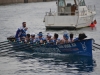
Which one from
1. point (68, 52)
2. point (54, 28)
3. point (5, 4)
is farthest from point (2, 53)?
point (5, 4)

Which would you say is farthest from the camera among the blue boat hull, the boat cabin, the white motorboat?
the boat cabin

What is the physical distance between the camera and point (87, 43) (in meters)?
29.8

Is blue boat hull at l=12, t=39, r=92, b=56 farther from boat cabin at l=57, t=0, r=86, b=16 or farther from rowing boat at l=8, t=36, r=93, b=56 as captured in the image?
boat cabin at l=57, t=0, r=86, b=16

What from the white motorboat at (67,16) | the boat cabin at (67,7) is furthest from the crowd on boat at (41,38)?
the boat cabin at (67,7)

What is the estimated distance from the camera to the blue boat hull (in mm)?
30078

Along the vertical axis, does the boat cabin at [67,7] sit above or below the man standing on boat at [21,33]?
above

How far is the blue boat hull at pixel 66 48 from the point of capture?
30.1m

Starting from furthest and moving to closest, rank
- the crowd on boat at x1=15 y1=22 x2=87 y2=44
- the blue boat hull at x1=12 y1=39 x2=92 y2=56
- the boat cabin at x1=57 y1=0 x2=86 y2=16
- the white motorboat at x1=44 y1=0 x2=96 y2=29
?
the boat cabin at x1=57 y1=0 x2=86 y2=16, the white motorboat at x1=44 y1=0 x2=96 y2=29, the crowd on boat at x1=15 y1=22 x2=87 y2=44, the blue boat hull at x1=12 y1=39 x2=92 y2=56

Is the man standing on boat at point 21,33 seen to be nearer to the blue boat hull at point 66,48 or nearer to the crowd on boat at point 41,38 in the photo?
the crowd on boat at point 41,38

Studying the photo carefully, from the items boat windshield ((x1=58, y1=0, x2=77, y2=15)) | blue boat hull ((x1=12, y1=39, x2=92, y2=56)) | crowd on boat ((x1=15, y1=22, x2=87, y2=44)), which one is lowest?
blue boat hull ((x1=12, y1=39, x2=92, y2=56))

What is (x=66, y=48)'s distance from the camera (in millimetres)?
31000

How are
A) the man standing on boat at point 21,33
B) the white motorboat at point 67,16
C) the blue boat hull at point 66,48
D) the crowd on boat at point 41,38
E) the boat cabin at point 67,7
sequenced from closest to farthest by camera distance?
1. the blue boat hull at point 66,48
2. the crowd on boat at point 41,38
3. the man standing on boat at point 21,33
4. the white motorboat at point 67,16
5. the boat cabin at point 67,7

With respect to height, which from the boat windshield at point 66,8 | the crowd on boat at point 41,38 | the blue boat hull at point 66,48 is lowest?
the blue boat hull at point 66,48

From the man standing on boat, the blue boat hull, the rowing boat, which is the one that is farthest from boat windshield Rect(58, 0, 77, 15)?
the blue boat hull
